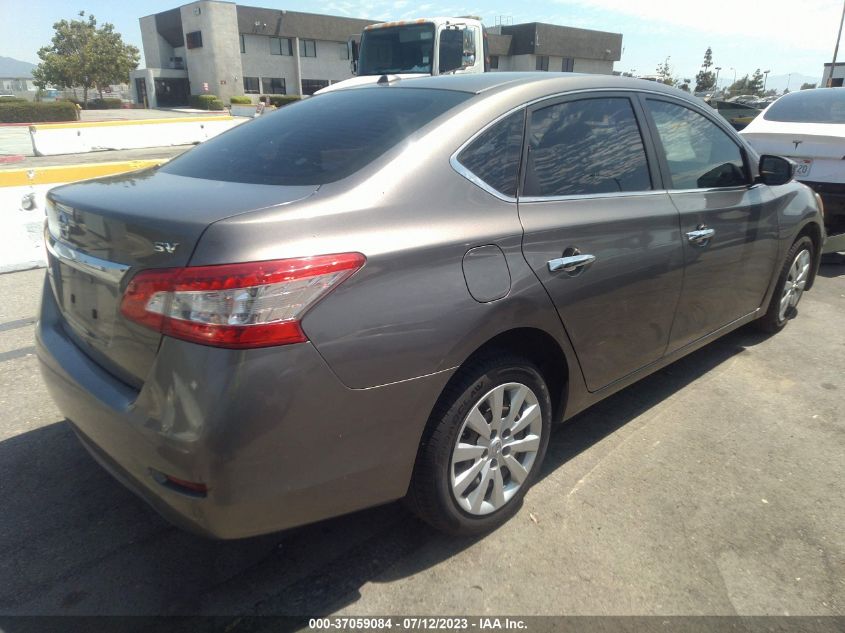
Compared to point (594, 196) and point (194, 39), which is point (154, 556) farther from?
point (194, 39)

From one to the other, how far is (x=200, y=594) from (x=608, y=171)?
2.40m

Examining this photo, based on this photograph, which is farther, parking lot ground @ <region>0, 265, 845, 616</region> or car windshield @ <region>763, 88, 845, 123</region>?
car windshield @ <region>763, 88, 845, 123</region>

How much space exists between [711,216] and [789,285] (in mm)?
1711

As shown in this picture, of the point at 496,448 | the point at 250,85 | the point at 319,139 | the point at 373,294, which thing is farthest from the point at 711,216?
the point at 250,85

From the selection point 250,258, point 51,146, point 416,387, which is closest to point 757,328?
point 416,387

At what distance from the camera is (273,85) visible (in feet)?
175

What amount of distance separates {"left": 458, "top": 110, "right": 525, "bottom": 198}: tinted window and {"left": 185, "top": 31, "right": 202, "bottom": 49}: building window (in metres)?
54.4

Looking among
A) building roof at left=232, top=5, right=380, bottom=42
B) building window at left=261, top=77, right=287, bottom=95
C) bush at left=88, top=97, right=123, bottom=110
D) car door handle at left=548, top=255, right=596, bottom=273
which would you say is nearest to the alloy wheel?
car door handle at left=548, top=255, right=596, bottom=273

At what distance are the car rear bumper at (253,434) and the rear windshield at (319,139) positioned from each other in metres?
0.72

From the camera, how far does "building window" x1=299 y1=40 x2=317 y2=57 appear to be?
53.3 m

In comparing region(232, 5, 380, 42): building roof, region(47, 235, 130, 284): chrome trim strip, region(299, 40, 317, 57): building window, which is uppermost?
region(232, 5, 380, 42): building roof

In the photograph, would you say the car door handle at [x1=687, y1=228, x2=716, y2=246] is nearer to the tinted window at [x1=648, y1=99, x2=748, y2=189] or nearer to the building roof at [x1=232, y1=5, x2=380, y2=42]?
the tinted window at [x1=648, y1=99, x2=748, y2=189]

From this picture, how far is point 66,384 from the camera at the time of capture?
89.4 inches

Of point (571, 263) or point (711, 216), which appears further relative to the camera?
point (711, 216)
